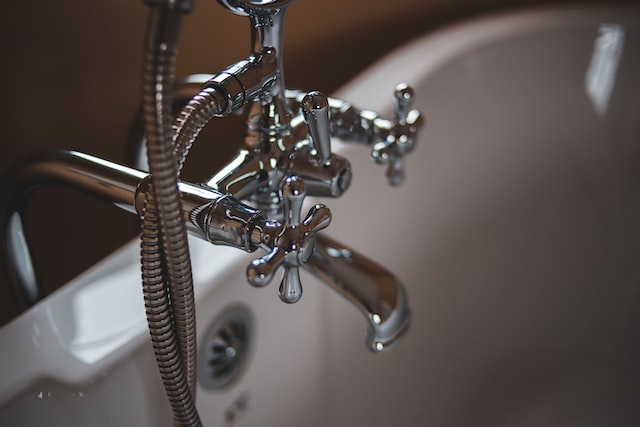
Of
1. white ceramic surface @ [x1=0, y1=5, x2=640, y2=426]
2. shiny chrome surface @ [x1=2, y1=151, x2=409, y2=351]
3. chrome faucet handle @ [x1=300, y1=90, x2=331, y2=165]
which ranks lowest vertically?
white ceramic surface @ [x1=0, y1=5, x2=640, y2=426]

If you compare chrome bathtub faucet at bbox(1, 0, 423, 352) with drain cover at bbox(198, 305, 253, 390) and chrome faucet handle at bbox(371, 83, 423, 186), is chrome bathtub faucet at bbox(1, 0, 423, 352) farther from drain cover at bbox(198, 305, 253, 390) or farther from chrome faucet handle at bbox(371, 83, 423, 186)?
drain cover at bbox(198, 305, 253, 390)

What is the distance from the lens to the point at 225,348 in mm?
556

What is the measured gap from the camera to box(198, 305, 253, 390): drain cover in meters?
0.53

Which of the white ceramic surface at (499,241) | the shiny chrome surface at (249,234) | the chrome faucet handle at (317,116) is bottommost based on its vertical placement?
the white ceramic surface at (499,241)

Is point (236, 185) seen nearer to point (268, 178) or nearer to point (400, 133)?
point (268, 178)

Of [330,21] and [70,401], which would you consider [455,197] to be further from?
[70,401]

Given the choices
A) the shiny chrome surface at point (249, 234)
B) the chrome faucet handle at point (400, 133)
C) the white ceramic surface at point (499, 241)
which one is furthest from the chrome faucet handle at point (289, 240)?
the white ceramic surface at point (499, 241)

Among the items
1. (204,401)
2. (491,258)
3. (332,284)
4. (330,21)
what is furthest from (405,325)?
(330,21)

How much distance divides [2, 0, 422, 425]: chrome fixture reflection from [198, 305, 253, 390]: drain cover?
0.12 metres

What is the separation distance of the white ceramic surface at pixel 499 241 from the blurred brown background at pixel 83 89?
178mm

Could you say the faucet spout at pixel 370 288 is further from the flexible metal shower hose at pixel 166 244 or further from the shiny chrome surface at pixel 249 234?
the flexible metal shower hose at pixel 166 244

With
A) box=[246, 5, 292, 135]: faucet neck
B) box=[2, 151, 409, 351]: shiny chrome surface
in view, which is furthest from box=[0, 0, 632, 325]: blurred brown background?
box=[246, 5, 292, 135]: faucet neck

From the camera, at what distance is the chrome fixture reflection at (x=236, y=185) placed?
0.98 feet

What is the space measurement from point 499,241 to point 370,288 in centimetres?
55
